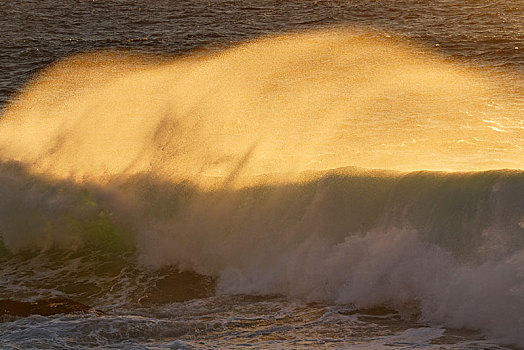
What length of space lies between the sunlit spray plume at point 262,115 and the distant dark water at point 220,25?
1.43 meters

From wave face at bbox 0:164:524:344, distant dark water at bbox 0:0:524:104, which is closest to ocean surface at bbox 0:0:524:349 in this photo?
wave face at bbox 0:164:524:344

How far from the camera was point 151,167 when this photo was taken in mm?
14031

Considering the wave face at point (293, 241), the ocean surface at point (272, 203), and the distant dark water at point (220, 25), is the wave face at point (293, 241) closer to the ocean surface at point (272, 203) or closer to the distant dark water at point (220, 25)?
the ocean surface at point (272, 203)

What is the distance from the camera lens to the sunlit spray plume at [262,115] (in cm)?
1463

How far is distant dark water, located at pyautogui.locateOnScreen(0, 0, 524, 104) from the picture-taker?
25969 millimetres

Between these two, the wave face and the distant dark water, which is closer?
the wave face

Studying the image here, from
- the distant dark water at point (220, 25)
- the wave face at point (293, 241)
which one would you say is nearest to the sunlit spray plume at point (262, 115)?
the wave face at point (293, 241)

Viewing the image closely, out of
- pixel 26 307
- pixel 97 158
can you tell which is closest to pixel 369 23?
pixel 97 158

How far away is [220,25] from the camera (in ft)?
104

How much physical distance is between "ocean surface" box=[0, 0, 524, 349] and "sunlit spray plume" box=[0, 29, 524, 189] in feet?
0.24

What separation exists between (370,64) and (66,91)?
872 centimetres

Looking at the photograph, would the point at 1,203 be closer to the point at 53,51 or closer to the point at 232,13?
the point at 53,51

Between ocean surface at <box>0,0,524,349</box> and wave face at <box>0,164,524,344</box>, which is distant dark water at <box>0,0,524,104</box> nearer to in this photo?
ocean surface at <box>0,0,524,349</box>

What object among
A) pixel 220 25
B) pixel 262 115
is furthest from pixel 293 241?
pixel 220 25
